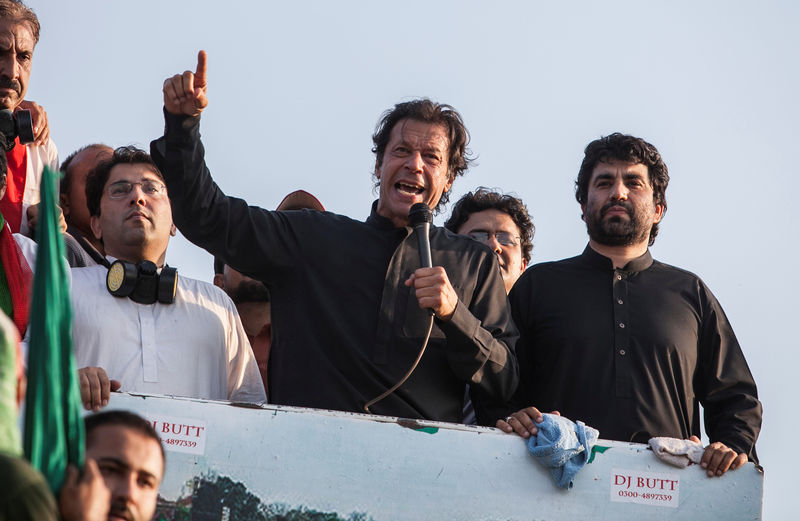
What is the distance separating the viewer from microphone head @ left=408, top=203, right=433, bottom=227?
191 inches

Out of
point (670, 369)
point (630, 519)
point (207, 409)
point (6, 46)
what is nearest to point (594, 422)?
point (670, 369)

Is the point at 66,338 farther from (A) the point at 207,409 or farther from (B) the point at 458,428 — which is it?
(B) the point at 458,428

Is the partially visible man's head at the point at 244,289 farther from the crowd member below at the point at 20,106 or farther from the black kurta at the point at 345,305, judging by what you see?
the black kurta at the point at 345,305

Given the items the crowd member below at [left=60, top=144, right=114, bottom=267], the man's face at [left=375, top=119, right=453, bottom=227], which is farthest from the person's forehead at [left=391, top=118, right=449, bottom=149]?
the crowd member below at [left=60, top=144, right=114, bottom=267]

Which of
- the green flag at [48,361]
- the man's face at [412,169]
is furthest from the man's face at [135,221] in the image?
the green flag at [48,361]

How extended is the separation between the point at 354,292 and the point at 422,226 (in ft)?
1.25

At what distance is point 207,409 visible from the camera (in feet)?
13.6

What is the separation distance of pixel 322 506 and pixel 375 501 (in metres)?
0.18

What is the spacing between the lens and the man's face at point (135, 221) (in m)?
5.27

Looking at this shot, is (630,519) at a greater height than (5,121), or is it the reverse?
(5,121)

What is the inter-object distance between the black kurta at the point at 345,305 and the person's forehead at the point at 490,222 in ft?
5.09

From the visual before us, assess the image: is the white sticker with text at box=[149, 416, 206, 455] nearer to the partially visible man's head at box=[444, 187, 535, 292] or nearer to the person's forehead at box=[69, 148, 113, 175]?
the person's forehead at box=[69, 148, 113, 175]

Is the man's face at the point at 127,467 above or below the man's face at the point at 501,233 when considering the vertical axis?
below

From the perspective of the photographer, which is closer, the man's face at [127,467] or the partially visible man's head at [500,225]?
the man's face at [127,467]
